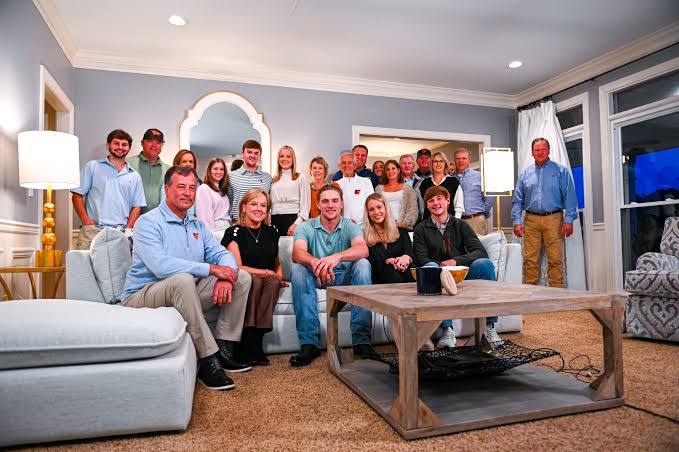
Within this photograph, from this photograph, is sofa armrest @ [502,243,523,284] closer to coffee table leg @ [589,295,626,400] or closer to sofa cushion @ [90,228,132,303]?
→ coffee table leg @ [589,295,626,400]

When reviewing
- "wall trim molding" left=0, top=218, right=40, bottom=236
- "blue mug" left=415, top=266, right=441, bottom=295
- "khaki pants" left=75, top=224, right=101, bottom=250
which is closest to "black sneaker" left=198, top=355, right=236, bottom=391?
"blue mug" left=415, top=266, right=441, bottom=295

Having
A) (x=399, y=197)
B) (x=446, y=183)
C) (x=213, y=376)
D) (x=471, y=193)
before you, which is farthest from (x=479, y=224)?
(x=213, y=376)

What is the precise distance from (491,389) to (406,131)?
13.5 ft

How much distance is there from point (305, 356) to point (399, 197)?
86.9 inches

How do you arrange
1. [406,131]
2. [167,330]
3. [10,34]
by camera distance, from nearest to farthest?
1. [167,330]
2. [10,34]
3. [406,131]

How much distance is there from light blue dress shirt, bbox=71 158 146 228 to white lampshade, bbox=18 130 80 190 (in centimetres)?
64

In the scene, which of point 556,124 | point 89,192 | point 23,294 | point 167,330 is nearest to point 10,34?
point 89,192

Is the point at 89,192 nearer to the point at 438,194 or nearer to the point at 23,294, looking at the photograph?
the point at 23,294

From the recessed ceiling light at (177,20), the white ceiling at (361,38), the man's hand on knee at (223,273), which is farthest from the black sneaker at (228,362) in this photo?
the recessed ceiling light at (177,20)

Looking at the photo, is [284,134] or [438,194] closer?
[438,194]

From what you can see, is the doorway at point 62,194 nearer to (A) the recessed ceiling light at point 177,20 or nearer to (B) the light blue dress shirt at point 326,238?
(A) the recessed ceiling light at point 177,20

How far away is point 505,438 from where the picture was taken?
1409mm

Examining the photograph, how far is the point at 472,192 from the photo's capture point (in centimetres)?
494

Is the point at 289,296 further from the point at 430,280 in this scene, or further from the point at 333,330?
the point at 430,280
